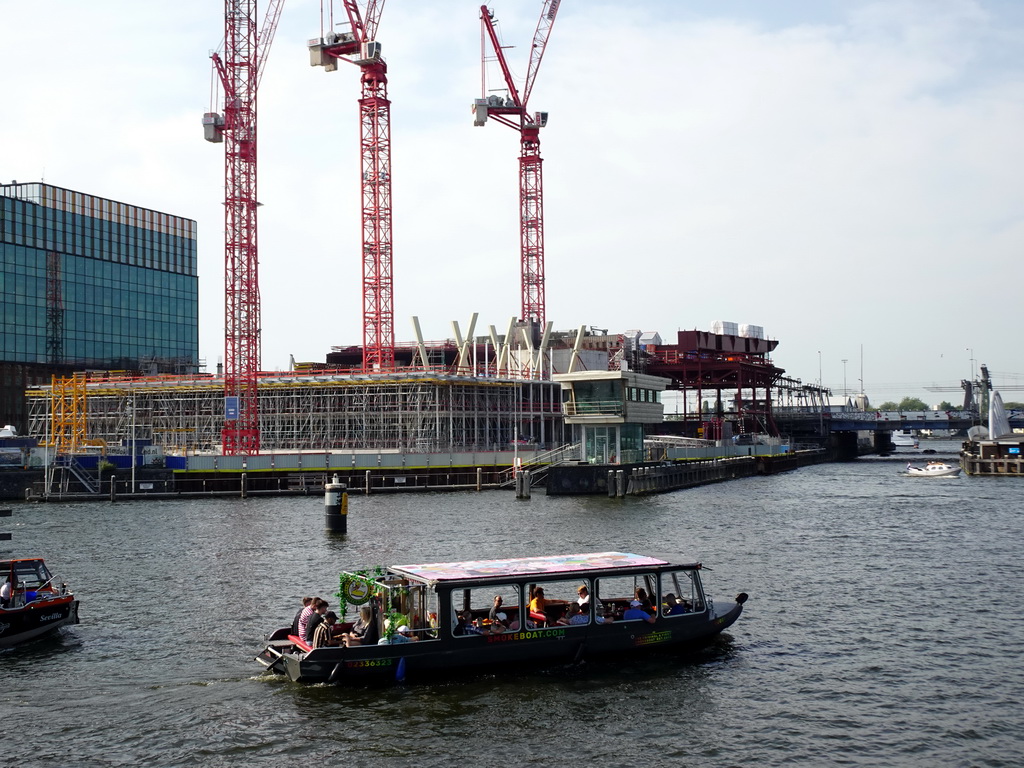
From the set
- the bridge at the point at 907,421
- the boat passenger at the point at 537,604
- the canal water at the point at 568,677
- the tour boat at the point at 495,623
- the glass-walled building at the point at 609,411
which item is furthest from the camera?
the bridge at the point at 907,421

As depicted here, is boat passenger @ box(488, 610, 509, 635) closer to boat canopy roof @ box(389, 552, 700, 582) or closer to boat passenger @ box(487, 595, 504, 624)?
boat passenger @ box(487, 595, 504, 624)

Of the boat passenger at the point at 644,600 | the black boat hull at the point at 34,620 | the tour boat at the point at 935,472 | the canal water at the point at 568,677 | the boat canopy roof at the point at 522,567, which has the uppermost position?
the boat canopy roof at the point at 522,567

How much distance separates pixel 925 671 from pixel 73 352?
15757 cm

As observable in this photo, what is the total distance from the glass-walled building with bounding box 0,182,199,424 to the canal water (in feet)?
354

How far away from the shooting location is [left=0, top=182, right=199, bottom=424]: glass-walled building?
6156 inches

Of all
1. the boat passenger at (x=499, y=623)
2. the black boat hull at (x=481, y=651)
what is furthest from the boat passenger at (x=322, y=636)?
the boat passenger at (x=499, y=623)

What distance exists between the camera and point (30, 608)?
3475 centimetres

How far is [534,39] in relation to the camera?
169 m

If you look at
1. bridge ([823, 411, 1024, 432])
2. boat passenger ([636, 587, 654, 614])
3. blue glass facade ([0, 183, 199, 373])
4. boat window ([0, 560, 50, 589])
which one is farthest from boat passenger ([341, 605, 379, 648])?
bridge ([823, 411, 1024, 432])

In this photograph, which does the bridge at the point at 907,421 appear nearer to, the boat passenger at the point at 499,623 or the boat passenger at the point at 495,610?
the boat passenger at the point at 499,623

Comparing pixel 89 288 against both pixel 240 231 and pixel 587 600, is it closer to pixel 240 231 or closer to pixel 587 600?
pixel 240 231

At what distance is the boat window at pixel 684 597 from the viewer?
33375 millimetres

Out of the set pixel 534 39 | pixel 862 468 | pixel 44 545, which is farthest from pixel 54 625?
pixel 534 39

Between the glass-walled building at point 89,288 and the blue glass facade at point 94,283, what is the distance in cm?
16
